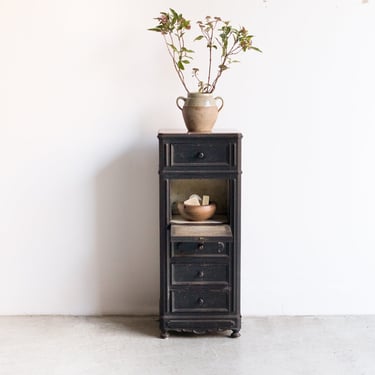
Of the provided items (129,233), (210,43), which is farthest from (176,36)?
(129,233)

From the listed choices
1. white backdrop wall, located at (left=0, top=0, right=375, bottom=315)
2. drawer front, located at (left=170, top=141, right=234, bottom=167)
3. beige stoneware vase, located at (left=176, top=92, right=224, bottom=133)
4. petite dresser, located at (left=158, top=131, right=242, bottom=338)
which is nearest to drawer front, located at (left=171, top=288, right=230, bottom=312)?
petite dresser, located at (left=158, top=131, right=242, bottom=338)

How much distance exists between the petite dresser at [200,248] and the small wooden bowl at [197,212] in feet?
0.10

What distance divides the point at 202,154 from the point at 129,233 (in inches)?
30.3

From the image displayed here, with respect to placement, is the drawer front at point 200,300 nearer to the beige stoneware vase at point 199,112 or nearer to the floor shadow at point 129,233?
the floor shadow at point 129,233

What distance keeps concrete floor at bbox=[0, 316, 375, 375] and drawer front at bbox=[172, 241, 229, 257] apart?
467mm

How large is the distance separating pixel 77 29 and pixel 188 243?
1.37 metres

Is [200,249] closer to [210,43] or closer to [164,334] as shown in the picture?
[164,334]

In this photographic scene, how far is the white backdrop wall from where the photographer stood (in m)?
3.56

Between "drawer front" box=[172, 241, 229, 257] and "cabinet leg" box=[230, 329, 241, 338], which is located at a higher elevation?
"drawer front" box=[172, 241, 229, 257]

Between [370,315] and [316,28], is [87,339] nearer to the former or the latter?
[370,315]

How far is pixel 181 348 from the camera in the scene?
3266 mm

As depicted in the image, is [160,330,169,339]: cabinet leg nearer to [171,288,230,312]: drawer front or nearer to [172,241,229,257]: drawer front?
[171,288,230,312]: drawer front

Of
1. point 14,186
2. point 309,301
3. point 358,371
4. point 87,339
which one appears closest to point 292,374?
point 358,371

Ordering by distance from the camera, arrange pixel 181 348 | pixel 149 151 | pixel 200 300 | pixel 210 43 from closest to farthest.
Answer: pixel 181 348
pixel 200 300
pixel 210 43
pixel 149 151
